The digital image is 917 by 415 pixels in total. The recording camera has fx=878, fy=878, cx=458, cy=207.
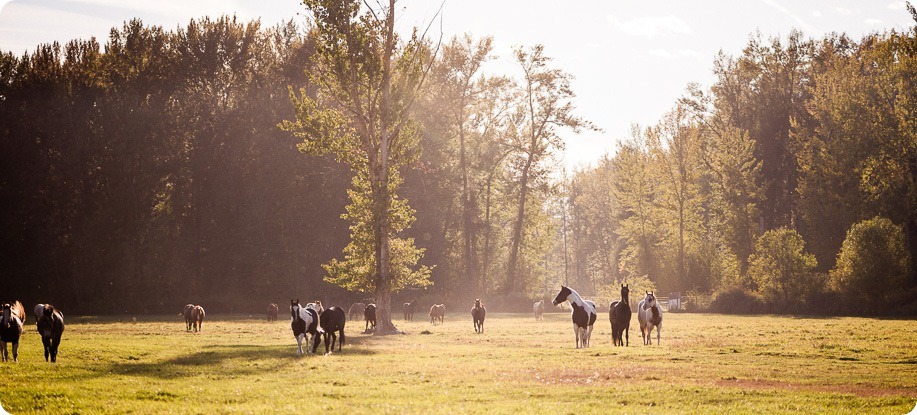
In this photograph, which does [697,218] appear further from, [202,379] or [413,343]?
[202,379]

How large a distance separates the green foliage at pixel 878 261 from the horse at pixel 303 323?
41870mm

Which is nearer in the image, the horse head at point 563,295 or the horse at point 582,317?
the horse at point 582,317

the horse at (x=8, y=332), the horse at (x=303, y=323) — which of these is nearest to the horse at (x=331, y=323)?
the horse at (x=303, y=323)

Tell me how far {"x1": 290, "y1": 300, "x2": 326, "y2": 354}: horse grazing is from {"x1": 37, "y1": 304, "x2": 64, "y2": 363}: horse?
22.1 feet

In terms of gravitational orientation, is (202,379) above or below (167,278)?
below

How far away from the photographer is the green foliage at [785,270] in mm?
62750

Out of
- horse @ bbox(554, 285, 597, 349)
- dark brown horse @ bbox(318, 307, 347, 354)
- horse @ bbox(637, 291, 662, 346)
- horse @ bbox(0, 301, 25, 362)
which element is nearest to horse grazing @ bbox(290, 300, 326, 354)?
dark brown horse @ bbox(318, 307, 347, 354)

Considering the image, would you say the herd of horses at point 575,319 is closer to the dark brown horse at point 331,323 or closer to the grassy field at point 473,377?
the dark brown horse at point 331,323

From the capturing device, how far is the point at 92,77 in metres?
66.3

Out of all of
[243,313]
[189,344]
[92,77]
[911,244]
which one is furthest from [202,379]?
[911,244]

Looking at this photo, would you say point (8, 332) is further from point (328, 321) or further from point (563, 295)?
point (563, 295)

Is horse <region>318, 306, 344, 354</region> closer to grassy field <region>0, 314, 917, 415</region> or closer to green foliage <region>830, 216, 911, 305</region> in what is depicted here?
grassy field <region>0, 314, 917, 415</region>

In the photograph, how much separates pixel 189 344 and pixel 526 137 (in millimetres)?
56319

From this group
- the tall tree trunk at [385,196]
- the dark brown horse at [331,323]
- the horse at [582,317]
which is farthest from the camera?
the tall tree trunk at [385,196]
